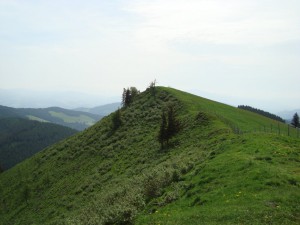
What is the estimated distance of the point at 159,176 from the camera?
2825 cm

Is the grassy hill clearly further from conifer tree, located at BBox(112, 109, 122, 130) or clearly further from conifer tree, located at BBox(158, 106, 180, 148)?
conifer tree, located at BBox(158, 106, 180, 148)

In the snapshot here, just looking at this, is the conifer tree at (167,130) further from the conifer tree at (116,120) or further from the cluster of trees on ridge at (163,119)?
the conifer tree at (116,120)

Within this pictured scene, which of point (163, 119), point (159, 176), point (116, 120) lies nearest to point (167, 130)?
point (163, 119)

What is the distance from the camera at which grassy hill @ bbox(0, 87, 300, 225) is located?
18688mm

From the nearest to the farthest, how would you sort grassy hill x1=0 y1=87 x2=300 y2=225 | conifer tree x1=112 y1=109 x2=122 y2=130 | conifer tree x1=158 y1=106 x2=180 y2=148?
grassy hill x1=0 y1=87 x2=300 y2=225 < conifer tree x1=158 y1=106 x2=180 y2=148 < conifer tree x1=112 y1=109 x2=122 y2=130

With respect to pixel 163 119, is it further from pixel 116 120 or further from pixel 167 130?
pixel 116 120

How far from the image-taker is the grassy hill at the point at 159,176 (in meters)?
18.7

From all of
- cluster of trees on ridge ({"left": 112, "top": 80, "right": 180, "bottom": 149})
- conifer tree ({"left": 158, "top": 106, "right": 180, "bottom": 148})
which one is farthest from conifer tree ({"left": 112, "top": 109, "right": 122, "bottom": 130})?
conifer tree ({"left": 158, "top": 106, "right": 180, "bottom": 148})

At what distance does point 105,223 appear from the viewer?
22.2 meters

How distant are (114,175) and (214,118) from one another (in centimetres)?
1792

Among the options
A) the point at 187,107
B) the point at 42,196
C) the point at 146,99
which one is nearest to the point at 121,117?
the point at 146,99

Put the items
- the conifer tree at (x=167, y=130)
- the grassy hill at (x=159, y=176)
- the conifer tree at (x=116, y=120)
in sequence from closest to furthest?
the grassy hill at (x=159, y=176), the conifer tree at (x=167, y=130), the conifer tree at (x=116, y=120)

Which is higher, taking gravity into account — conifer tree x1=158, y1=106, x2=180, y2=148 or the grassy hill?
conifer tree x1=158, y1=106, x2=180, y2=148

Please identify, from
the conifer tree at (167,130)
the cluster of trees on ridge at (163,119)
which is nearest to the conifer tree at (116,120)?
the cluster of trees on ridge at (163,119)
